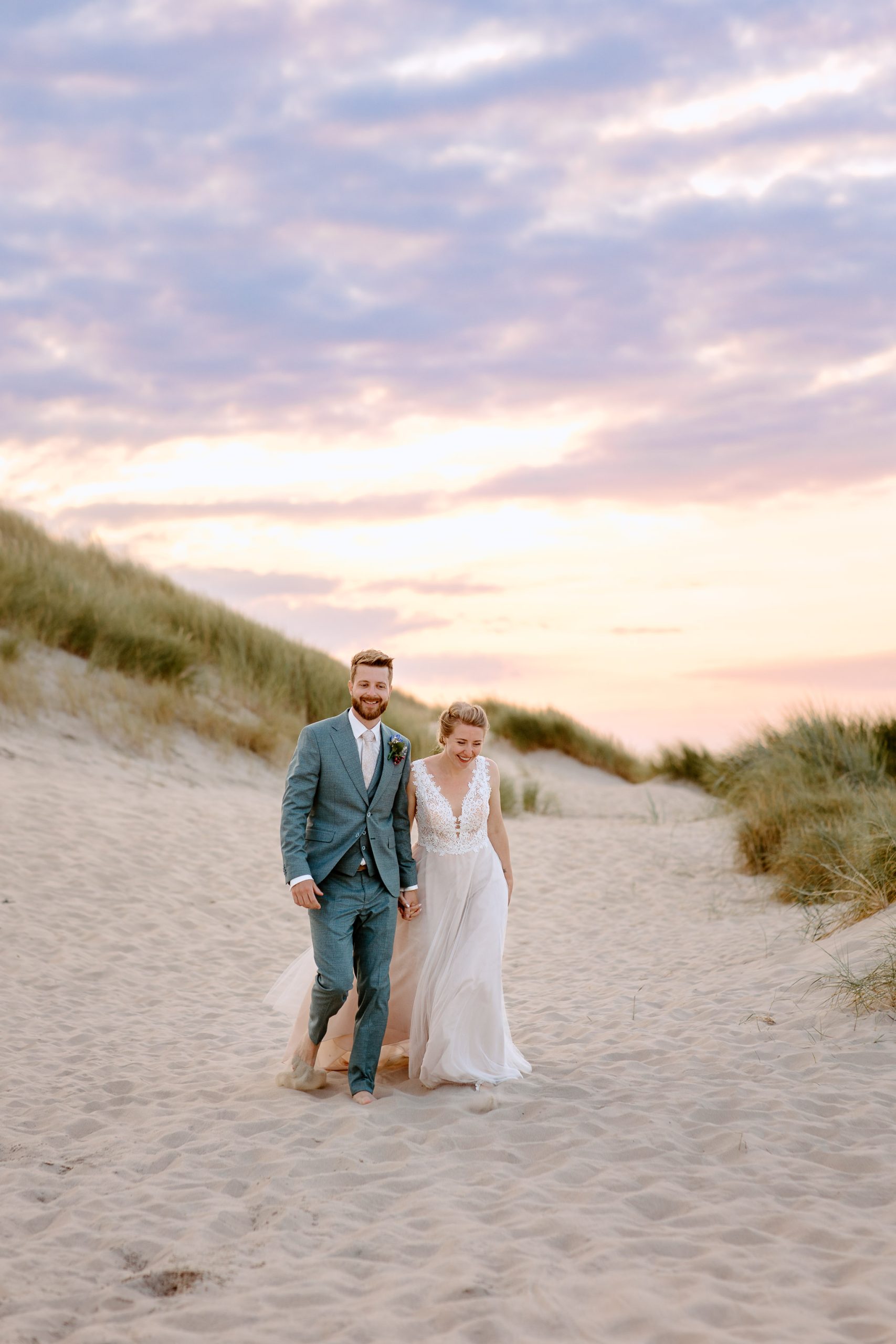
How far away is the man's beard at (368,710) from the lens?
16.5 feet

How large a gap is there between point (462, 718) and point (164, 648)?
1289 cm

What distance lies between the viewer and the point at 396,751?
17.0 ft

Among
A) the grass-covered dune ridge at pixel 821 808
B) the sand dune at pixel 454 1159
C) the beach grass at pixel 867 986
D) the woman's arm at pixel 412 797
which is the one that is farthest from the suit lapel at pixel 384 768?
the grass-covered dune ridge at pixel 821 808

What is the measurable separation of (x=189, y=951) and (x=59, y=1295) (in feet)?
19.2

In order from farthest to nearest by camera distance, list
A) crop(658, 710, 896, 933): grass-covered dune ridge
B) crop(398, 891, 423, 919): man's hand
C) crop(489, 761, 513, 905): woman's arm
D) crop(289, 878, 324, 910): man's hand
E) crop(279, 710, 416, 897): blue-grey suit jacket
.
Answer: crop(658, 710, 896, 933): grass-covered dune ridge → crop(489, 761, 513, 905): woman's arm → crop(398, 891, 423, 919): man's hand → crop(279, 710, 416, 897): blue-grey suit jacket → crop(289, 878, 324, 910): man's hand

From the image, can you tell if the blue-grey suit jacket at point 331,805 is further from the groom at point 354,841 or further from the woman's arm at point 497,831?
the woman's arm at point 497,831

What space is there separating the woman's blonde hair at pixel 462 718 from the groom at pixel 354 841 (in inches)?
9.9

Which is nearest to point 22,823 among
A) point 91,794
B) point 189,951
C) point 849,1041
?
point 91,794

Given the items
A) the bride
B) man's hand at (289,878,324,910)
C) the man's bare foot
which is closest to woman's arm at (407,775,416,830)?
the bride

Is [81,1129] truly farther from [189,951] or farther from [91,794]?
[91,794]

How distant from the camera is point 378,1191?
179 inches

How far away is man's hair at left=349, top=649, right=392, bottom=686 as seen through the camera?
500 centimetres

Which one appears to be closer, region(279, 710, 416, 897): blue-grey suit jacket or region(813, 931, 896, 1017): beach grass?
region(279, 710, 416, 897): blue-grey suit jacket

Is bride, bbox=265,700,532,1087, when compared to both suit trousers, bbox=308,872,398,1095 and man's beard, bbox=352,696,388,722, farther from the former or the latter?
man's beard, bbox=352,696,388,722
